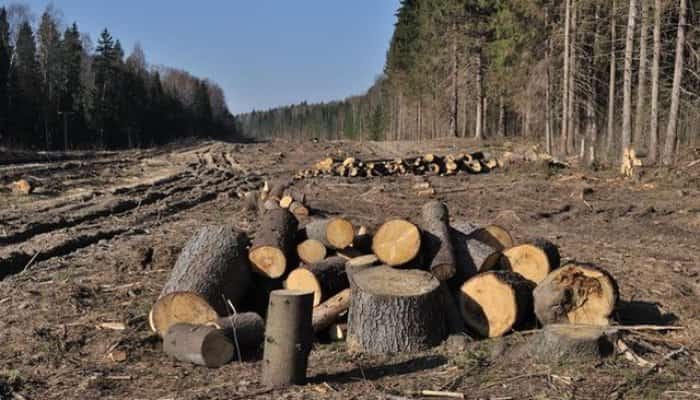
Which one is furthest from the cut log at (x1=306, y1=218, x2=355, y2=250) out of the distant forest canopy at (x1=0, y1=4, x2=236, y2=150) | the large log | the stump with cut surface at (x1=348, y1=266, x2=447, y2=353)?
the distant forest canopy at (x1=0, y1=4, x2=236, y2=150)

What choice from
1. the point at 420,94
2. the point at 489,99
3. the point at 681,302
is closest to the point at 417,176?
the point at 681,302

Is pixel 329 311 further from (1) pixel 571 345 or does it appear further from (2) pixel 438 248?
(1) pixel 571 345

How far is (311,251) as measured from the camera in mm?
7004

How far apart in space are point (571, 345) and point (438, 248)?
5.83 ft

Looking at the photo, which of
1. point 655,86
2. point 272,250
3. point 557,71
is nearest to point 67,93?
point 557,71

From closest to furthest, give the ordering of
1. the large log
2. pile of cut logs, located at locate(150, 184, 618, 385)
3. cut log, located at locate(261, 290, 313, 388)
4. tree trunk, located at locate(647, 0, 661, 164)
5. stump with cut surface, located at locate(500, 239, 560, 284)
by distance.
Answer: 1. cut log, located at locate(261, 290, 313, 388)
2. pile of cut logs, located at locate(150, 184, 618, 385)
3. the large log
4. stump with cut surface, located at locate(500, 239, 560, 284)
5. tree trunk, located at locate(647, 0, 661, 164)

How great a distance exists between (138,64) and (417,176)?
7764 centimetres

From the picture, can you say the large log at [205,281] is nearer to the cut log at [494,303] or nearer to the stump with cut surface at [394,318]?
the stump with cut surface at [394,318]

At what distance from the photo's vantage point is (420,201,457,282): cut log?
6262 mm

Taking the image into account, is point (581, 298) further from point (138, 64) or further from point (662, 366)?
point (138, 64)

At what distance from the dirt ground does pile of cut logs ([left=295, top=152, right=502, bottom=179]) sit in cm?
153

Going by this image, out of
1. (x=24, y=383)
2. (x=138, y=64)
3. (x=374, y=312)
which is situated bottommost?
(x=24, y=383)

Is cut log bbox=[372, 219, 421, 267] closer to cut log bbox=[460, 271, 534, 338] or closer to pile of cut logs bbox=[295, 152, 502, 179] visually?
cut log bbox=[460, 271, 534, 338]

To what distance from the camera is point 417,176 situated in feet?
71.1
